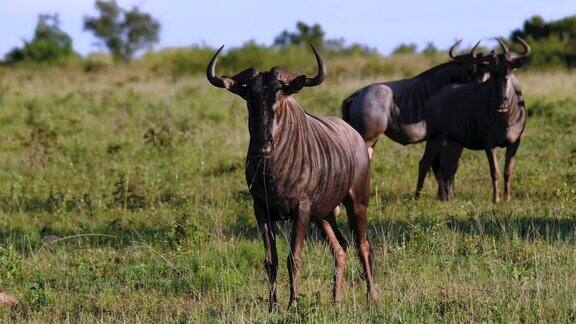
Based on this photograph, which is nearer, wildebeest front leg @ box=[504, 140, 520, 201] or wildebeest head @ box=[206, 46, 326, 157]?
wildebeest head @ box=[206, 46, 326, 157]

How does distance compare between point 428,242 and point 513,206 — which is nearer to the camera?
point 428,242

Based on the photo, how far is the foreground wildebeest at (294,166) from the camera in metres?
6.43

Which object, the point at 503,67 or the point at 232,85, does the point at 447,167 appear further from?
the point at 232,85

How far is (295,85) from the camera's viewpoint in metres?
6.45

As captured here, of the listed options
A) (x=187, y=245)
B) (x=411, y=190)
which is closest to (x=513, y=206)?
(x=411, y=190)

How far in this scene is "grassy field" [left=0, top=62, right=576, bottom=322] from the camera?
6855 millimetres

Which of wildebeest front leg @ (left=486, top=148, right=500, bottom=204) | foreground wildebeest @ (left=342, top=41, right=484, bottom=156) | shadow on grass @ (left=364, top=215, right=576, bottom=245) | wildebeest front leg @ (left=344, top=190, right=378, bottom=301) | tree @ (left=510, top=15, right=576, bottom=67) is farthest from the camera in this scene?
tree @ (left=510, top=15, right=576, bottom=67)

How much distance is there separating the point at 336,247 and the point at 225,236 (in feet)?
7.73

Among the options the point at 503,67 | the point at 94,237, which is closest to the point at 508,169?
the point at 503,67

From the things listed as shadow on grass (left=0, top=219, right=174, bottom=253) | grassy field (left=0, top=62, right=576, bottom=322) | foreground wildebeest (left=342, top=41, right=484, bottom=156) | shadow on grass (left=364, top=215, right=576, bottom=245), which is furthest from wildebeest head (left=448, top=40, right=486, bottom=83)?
shadow on grass (left=0, top=219, right=174, bottom=253)

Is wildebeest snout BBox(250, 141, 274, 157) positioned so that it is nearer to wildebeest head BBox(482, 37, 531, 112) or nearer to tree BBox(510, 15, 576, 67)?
wildebeest head BBox(482, 37, 531, 112)

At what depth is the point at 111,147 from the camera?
15.8 m

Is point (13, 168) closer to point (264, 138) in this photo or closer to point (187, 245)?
point (187, 245)

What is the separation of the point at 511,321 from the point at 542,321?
0.62ft
